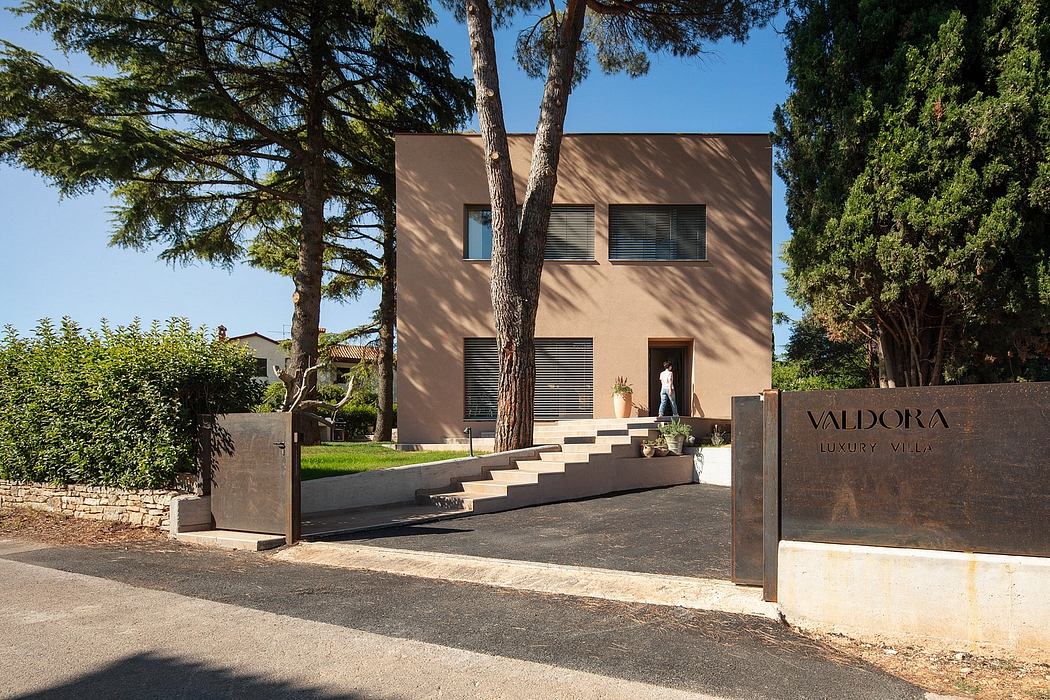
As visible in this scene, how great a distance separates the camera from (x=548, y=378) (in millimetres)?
18359

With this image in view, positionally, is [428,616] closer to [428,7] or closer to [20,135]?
[20,135]

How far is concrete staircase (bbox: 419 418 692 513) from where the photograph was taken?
12.1 m

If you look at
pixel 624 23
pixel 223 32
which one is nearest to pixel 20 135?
pixel 223 32

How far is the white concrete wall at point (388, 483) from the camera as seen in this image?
1123 centimetres

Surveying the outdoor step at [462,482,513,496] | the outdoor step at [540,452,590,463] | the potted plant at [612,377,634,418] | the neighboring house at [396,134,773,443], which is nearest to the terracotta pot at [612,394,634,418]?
the potted plant at [612,377,634,418]

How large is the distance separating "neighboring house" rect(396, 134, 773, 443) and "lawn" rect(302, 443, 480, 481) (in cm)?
187

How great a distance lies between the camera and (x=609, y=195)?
1866cm

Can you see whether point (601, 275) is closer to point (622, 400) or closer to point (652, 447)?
point (622, 400)

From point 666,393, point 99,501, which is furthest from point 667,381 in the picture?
point 99,501

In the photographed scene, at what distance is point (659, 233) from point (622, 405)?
463 cm

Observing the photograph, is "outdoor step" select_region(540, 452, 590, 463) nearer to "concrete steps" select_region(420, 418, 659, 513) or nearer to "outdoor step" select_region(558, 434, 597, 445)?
"concrete steps" select_region(420, 418, 659, 513)

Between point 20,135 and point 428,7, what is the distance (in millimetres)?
9713

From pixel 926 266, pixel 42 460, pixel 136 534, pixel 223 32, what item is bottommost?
pixel 136 534

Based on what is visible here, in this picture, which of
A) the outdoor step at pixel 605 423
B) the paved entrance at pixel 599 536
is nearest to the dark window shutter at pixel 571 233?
the outdoor step at pixel 605 423
